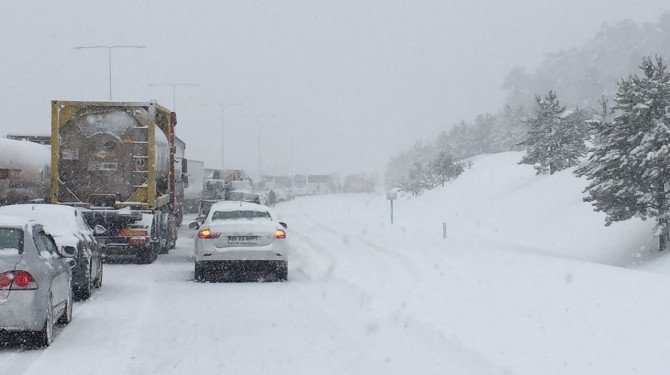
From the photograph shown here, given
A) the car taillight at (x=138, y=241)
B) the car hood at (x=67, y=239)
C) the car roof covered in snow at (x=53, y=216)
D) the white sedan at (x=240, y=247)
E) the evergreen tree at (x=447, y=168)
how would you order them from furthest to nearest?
1. the evergreen tree at (x=447, y=168)
2. the car taillight at (x=138, y=241)
3. the white sedan at (x=240, y=247)
4. the car roof covered in snow at (x=53, y=216)
5. the car hood at (x=67, y=239)

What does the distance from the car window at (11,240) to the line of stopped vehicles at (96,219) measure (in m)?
0.01

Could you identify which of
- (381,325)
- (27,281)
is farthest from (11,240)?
(381,325)

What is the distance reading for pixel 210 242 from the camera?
17703 mm

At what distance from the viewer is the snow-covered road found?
8.95 metres

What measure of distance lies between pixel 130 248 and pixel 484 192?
4809 centimetres

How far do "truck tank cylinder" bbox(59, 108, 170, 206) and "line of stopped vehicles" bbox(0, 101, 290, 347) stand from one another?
24 millimetres

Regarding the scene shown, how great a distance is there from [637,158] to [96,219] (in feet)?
65.4

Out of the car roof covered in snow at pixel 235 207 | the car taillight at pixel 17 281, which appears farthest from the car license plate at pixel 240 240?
the car taillight at pixel 17 281

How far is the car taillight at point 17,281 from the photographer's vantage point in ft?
31.4

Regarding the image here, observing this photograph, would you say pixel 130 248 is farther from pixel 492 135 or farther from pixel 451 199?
pixel 492 135

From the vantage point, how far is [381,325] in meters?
11.6

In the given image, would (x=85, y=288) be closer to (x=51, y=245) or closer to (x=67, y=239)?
(x=67, y=239)

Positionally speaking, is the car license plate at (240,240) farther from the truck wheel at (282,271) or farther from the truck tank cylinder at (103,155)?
the truck tank cylinder at (103,155)

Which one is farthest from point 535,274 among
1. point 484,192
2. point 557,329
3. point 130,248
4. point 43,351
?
point 484,192
